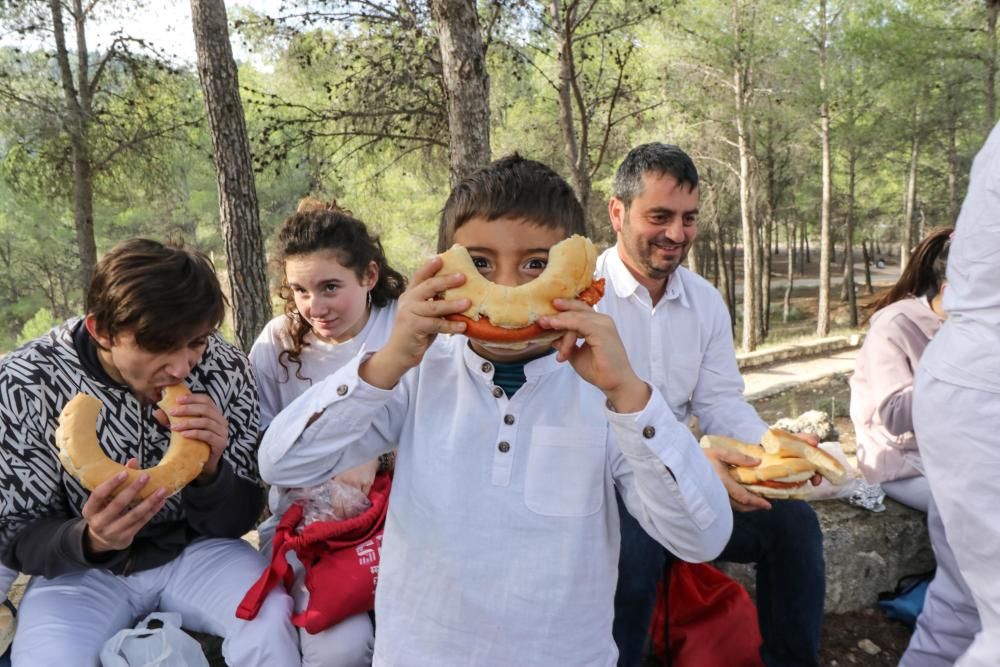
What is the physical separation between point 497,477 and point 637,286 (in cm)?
151

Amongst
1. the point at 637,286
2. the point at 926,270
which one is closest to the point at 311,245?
the point at 637,286

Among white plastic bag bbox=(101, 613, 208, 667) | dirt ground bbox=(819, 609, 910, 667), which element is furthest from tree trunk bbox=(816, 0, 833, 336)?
white plastic bag bbox=(101, 613, 208, 667)

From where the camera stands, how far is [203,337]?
7.13 feet

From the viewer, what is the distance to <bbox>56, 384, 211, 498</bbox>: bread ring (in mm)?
1892

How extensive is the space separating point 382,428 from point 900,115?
21234 mm

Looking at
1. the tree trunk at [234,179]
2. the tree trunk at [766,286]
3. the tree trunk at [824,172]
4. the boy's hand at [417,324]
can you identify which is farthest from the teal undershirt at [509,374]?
the tree trunk at [766,286]

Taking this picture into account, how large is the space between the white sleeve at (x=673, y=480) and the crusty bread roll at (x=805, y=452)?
2.25 feet

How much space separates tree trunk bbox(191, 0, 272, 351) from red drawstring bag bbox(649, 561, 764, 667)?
149 inches

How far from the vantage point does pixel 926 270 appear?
3080 mm

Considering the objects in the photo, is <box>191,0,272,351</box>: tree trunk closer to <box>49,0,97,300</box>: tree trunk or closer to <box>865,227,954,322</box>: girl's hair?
<box>865,227,954,322</box>: girl's hair

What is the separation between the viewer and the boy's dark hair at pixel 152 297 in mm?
2039

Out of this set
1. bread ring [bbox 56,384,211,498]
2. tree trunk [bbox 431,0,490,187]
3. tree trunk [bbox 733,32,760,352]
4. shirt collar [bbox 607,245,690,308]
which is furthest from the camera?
tree trunk [bbox 733,32,760,352]

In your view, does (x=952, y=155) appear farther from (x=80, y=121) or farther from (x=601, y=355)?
(x=601, y=355)

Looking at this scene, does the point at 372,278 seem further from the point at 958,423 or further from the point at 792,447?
the point at 958,423
